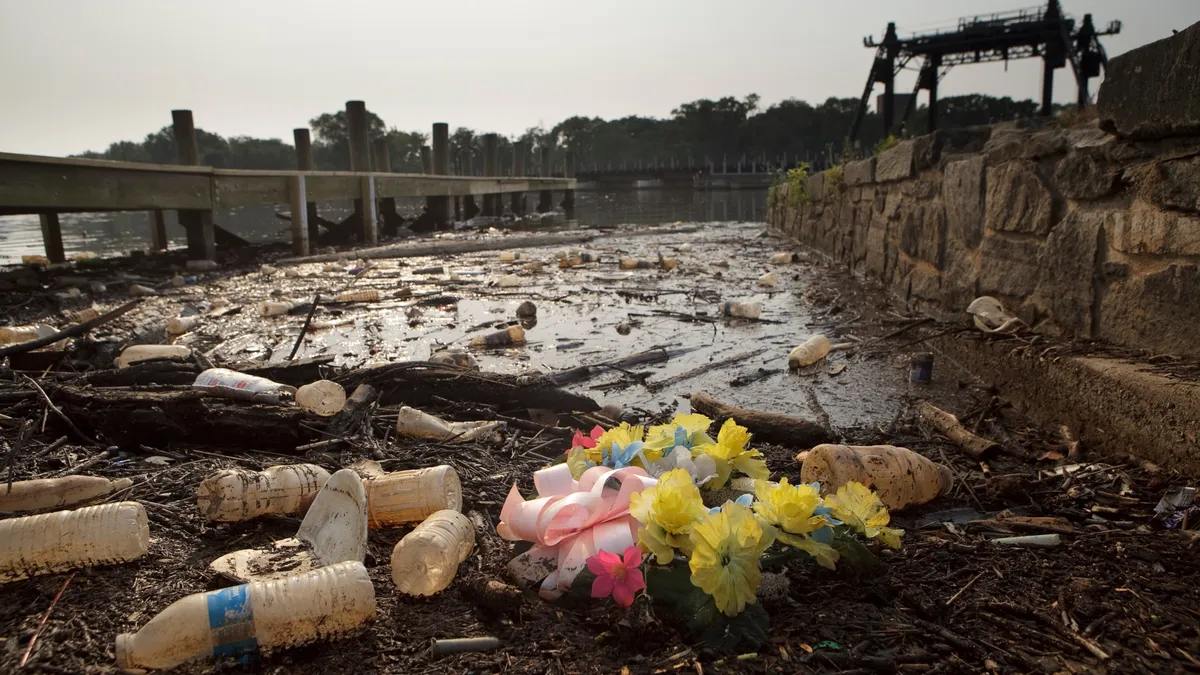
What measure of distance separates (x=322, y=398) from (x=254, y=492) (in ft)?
3.26

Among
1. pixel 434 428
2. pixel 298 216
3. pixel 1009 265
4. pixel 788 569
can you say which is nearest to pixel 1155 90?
pixel 1009 265

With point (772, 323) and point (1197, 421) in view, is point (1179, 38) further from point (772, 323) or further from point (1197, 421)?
point (772, 323)

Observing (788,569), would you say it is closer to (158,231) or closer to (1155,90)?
(1155,90)

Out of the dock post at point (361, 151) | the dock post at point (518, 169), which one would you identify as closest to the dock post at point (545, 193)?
the dock post at point (518, 169)

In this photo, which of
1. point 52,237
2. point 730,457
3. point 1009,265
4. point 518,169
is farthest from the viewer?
point 518,169

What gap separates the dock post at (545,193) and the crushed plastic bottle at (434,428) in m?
29.3

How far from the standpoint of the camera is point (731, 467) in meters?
2.00

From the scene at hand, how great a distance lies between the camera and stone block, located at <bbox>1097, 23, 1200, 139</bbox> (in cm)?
→ 224

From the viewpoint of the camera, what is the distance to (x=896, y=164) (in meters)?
5.81

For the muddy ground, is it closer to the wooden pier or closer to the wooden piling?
the wooden pier

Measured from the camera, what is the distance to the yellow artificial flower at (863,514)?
1.76 meters

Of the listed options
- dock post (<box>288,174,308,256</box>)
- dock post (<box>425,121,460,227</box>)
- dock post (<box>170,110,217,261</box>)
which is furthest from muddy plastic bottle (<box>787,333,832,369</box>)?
dock post (<box>425,121,460,227</box>)

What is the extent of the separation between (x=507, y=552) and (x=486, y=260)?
893 cm

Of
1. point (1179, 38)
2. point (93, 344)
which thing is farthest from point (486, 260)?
point (1179, 38)
